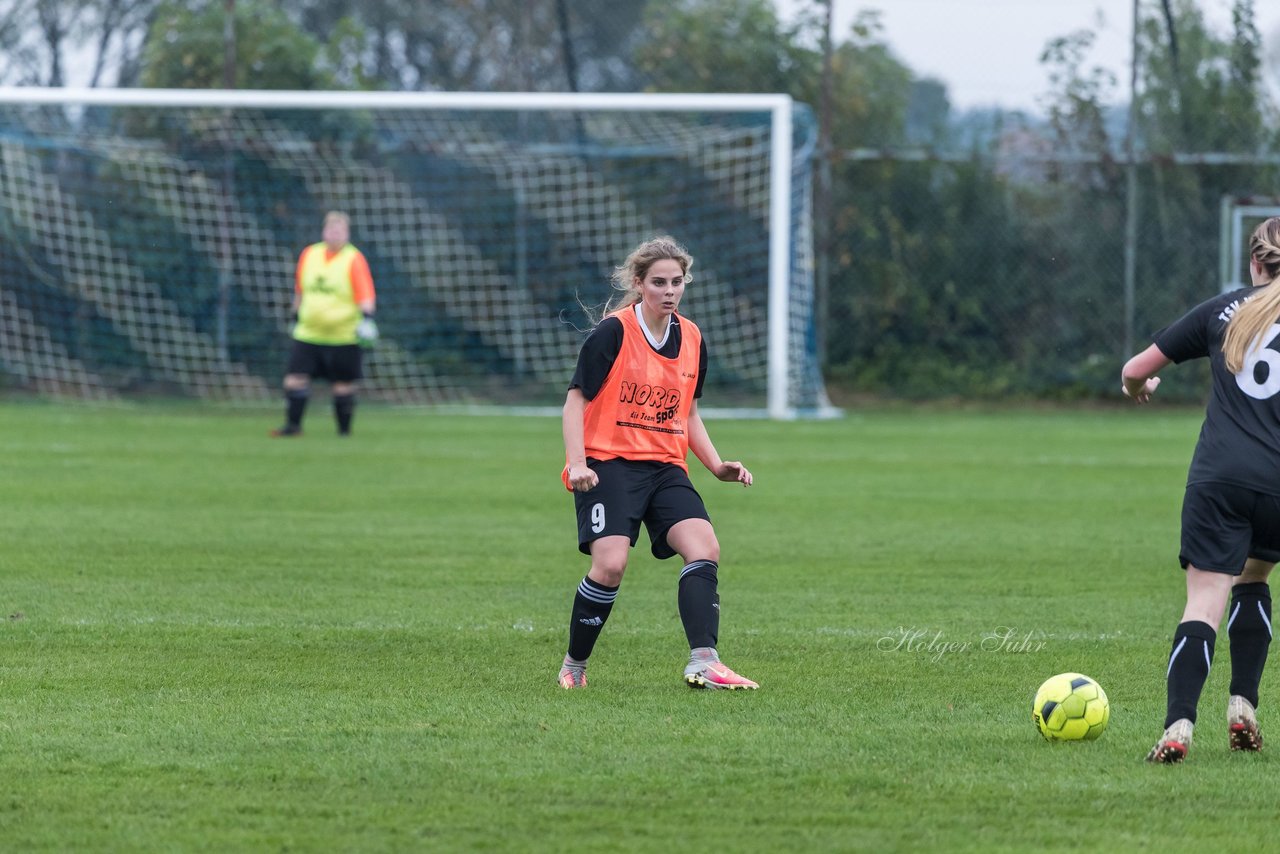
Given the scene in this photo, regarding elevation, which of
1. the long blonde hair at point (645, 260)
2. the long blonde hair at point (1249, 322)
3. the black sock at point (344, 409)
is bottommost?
the black sock at point (344, 409)

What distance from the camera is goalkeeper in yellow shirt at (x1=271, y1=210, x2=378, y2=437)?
15492mm

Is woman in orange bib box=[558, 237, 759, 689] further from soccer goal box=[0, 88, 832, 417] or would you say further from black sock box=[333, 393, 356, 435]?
soccer goal box=[0, 88, 832, 417]

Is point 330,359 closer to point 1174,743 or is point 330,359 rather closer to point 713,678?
point 713,678

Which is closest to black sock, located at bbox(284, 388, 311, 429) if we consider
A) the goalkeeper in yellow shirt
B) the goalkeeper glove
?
the goalkeeper in yellow shirt

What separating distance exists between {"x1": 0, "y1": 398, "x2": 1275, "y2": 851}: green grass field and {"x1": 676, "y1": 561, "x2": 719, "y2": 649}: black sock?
8.0 inches

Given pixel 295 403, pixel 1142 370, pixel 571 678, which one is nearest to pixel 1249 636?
pixel 1142 370

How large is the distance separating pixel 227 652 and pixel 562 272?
559 inches

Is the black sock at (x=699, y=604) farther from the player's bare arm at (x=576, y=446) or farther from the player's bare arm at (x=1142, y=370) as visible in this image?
the player's bare arm at (x=1142, y=370)

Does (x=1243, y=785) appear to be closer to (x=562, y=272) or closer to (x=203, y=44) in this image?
(x=562, y=272)

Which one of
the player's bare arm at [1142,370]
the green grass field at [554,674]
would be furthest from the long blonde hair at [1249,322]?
the green grass field at [554,674]

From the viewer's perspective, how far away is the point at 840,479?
12.4 m

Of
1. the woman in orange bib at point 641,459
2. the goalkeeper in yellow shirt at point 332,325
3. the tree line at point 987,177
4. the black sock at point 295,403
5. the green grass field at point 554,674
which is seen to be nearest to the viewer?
the green grass field at point 554,674

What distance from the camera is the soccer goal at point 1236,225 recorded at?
1948cm

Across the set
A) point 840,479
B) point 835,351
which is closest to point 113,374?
point 835,351
